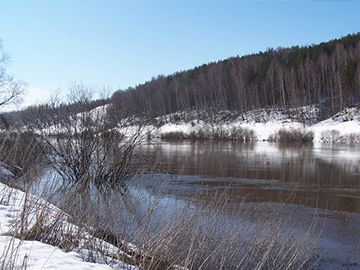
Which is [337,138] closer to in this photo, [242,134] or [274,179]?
[242,134]

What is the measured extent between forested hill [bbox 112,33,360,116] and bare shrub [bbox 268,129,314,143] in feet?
58.5

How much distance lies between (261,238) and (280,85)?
3054 inches

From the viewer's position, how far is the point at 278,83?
279 ft

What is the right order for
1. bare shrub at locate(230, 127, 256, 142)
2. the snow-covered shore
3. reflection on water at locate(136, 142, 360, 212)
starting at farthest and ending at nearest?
bare shrub at locate(230, 127, 256, 142), the snow-covered shore, reflection on water at locate(136, 142, 360, 212)

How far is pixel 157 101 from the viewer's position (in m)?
105

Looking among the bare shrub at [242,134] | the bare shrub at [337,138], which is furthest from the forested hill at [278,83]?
the bare shrub at [337,138]

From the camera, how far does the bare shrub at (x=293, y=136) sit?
52.1 metres

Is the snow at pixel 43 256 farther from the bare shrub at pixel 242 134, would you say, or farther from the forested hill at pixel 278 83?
the forested hill at pixel 278 83

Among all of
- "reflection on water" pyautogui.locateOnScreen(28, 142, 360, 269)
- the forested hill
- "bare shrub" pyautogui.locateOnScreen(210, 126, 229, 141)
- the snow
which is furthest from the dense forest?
the snow

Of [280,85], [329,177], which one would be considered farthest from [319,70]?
[329,177]

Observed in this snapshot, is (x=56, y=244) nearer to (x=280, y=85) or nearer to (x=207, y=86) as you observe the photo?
(x=280, y=85)

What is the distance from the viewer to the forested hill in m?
72.2

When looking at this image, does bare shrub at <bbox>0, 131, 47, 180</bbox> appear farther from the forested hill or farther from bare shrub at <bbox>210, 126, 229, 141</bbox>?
the forested hill

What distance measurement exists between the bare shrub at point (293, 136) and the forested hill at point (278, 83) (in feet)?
58.5
